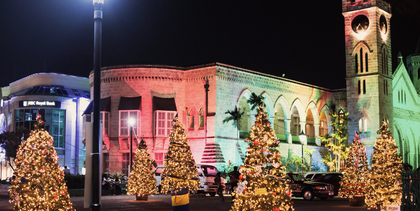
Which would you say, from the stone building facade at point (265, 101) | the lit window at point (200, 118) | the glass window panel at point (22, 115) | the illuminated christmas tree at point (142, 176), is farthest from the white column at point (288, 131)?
the glass window panel at point (22, 115)

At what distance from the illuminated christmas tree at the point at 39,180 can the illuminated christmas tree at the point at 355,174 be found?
12270mm

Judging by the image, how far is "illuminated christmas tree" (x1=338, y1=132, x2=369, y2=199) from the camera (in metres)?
20.8

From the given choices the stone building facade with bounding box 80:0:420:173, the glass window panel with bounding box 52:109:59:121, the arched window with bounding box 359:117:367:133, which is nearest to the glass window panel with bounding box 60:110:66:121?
the glass window panel with bounding box 52:109:59:121

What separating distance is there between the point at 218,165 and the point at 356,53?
62.3 feet

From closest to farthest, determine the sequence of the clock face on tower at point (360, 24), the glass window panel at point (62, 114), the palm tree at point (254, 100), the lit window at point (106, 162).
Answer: the lit window at point (106, 162) < the palm tree at point (254, 100) < the clock face on tower at point (360, 24) < the glass window panel at point (62, 114)

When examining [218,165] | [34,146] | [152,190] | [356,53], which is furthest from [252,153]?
[356,53]

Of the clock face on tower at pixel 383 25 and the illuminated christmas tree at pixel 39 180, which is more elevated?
the clock face on tower at pixel 383 25

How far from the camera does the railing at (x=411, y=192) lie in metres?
11.2

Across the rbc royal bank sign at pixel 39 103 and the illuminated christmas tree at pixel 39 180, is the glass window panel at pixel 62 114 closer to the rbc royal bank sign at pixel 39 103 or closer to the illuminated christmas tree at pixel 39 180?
the rbc royal bank sign at pixel 39 103

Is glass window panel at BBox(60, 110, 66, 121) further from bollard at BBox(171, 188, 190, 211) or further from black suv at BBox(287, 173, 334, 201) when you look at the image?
bollard at BBox(171, 188, 190, 211)

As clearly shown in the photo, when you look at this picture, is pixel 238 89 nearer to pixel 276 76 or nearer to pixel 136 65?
pixel 276 76

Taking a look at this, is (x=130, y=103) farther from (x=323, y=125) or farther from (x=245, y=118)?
(x=323, y=125)

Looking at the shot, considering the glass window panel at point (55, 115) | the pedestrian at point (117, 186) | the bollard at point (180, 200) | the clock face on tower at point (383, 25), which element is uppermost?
the clock face on tower at point (383, 25)

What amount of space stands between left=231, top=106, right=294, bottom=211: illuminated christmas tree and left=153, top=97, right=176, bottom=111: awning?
2770 cm
